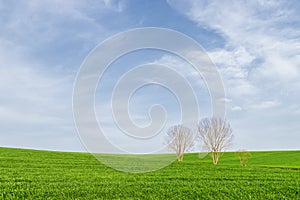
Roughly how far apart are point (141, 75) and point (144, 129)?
2862 millimetres

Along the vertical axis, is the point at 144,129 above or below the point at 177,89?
below

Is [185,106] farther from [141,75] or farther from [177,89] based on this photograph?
[141,75]

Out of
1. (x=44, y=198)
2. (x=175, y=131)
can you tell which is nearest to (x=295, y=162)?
(x=175, y=131)

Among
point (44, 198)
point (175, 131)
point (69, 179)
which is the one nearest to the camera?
point (44, 198)

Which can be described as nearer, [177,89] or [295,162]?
[177,89]

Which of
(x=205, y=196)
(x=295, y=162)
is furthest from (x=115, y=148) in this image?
(x=295, y=162)

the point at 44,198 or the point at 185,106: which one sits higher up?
the point at 185,106

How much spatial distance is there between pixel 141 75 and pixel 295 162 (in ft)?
187

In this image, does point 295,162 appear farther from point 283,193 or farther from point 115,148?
point 115,148

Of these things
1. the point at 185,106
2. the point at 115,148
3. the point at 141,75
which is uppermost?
the point at 141,75

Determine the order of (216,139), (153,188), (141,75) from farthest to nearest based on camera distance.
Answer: (216,139), (141,75), (153,188)

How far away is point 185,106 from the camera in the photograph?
17.7m

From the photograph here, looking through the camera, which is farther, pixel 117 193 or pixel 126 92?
pixel 126 92

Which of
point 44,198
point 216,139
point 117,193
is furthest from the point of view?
point 216,139
